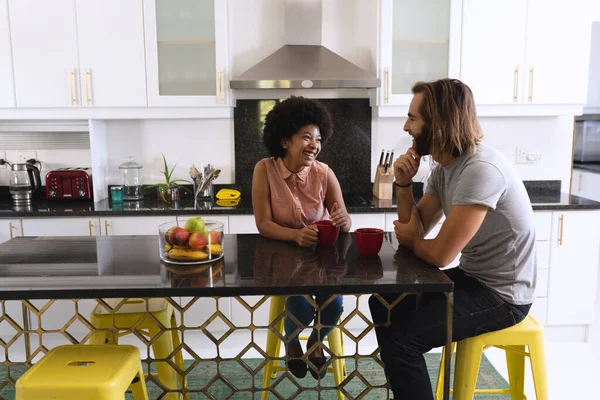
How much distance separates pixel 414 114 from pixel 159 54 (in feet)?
6.45

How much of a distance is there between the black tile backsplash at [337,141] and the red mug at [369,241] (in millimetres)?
1883

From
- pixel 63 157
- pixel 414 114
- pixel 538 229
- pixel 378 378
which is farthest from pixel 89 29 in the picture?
pixel 538 229

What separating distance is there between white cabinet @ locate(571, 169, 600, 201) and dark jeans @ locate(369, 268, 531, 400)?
4.32 m

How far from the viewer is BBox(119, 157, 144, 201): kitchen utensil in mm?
3578

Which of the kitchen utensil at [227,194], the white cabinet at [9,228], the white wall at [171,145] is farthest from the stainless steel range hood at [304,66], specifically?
the white cabinet at [9,228]

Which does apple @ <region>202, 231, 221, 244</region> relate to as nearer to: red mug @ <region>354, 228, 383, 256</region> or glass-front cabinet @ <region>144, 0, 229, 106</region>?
red mug @ <region>354, 228, 383, 256</region>

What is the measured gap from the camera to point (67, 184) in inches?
137

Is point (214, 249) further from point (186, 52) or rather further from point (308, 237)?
point (186, 52)

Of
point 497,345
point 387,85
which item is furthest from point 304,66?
point 497,345

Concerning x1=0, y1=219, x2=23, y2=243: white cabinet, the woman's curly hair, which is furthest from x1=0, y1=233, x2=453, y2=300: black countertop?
x1=0, y1=219, x2=23, y2=243: white cabinet

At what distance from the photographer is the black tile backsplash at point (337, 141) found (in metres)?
3.64

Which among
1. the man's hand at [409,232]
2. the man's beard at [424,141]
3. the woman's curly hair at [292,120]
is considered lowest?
the man's hand at [409,232]

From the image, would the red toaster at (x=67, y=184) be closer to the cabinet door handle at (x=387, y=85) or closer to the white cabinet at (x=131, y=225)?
the white cabinet at (x=131, y=225)

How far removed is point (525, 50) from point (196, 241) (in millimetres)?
2506
